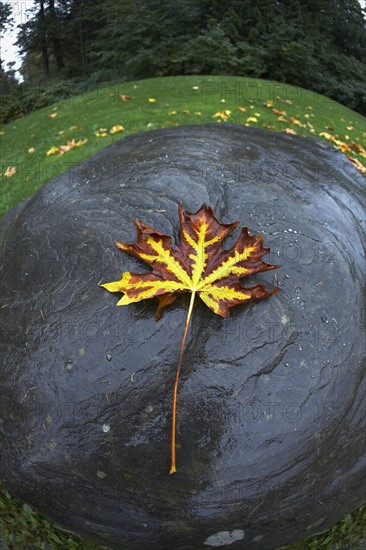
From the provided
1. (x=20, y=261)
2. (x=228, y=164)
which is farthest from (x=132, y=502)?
(x=228, y=164)

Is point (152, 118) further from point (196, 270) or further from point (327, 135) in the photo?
point (196, 270)

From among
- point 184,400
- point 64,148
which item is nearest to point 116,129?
point 64,148

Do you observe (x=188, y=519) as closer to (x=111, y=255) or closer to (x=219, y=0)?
(x=111, y=255)

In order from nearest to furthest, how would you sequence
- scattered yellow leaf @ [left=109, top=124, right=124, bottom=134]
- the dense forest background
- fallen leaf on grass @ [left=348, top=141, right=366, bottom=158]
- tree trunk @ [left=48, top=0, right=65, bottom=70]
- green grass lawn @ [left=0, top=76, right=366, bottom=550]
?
green grass lawn @ [left=0, top=76, right=366, bottom=550] → scattered yellow leaf @ [left=109, top=124, right=124, bottom=134] → fallen leaf on grass @ [left=348, top=141, right=366, bottom=158] → the dense forest background → tree trunk @ [left=48, top=0, right=65, bottom=70]

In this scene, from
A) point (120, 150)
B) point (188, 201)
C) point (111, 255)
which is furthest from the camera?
point (120, 150)

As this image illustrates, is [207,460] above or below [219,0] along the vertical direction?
below

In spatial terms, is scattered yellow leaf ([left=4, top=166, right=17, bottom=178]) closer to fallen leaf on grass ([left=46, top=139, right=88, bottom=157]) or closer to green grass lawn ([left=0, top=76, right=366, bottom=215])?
green grass lawn ([left=0, top=76, right=366, bottom=215])

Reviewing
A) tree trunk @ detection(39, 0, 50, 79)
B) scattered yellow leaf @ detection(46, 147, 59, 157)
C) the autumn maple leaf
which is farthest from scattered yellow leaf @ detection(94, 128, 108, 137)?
the autumn maple leaf

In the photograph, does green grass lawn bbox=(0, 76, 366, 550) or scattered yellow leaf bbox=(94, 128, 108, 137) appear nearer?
green grass lawn bbox=(0, 76, 366, 550)
